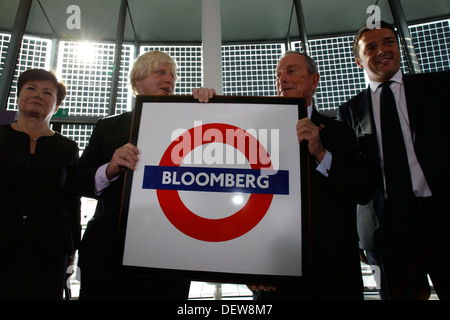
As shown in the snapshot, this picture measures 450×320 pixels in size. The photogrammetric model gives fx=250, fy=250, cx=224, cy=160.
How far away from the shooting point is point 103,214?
1.21 meters

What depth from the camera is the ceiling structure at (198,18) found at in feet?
18.6

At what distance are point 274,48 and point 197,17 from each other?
85.0 inches

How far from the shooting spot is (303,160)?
1126 millimetres

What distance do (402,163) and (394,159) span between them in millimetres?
41

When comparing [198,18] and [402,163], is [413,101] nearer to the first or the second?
[402,163]

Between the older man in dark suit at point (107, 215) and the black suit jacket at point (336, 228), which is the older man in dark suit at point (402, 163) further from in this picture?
the older man in dark suit at point (107, 215)

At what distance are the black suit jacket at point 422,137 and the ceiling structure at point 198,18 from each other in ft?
17.4

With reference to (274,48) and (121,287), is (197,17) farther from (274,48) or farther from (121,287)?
(121,287)

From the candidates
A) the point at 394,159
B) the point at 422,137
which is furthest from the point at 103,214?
the point at 422,137

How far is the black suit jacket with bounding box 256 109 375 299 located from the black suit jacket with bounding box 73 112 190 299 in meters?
0.61

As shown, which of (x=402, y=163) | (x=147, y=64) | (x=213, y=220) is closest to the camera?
(x=213, y=220)

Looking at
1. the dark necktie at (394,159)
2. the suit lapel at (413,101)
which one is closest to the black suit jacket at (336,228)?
the dark necktie at (394,159)

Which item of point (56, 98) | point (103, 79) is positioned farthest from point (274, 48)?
point (56, 98)

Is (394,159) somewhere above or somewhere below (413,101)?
below
